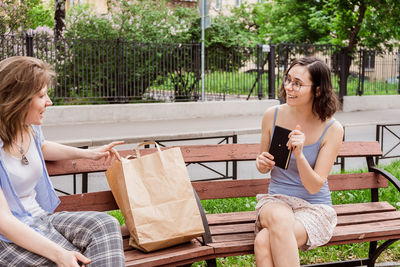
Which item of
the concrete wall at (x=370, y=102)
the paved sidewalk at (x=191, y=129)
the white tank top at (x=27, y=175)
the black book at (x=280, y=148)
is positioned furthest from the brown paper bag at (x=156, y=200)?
the concrete wall at (x=370, y=102)

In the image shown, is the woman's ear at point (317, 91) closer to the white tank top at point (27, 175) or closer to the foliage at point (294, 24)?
the white tank top at point (27, 175)

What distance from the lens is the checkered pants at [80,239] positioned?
8.29ft

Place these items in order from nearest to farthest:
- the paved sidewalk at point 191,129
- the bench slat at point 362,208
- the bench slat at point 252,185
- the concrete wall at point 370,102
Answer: the bench slat at point 252,185 < the bench slat at point 362,208 < the paved sidewalk at point 191,129 < the concrete wall at point 370,102

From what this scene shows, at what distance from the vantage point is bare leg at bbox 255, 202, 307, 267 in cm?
294

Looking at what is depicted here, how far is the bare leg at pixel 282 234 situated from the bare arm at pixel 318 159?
21 centimetres

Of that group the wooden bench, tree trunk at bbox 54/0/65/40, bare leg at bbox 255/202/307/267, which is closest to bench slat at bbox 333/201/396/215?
the wooden bench

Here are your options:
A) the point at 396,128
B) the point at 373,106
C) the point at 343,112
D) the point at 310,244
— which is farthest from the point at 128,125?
the point at 310,244

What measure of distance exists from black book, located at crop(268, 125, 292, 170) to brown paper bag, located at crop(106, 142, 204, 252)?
21.8 inches

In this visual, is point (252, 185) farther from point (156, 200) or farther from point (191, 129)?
point (191, 129)

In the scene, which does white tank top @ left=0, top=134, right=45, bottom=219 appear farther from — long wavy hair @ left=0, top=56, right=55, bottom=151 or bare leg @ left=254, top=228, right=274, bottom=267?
bare leg @ left=254, top=228, right=274, bottom=267

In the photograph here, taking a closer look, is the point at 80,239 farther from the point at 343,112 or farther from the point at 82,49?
the point at 343,112

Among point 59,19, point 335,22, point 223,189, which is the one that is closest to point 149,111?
point 59,19

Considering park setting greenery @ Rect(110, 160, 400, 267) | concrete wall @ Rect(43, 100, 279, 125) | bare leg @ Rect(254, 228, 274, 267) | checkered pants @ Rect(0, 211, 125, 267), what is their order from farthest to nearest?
concrete wall @ Rect(43, 100, 279, 125), park setting greenery @ Rect(110, 160, 400, 267), bare leg @ Rect(254, 228, 274, 267), checkered pants @ Rect(0, 211, 125, 267)

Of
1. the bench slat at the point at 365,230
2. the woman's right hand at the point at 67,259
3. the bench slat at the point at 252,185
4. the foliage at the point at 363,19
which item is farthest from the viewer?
the foliage at the point at 363,19
